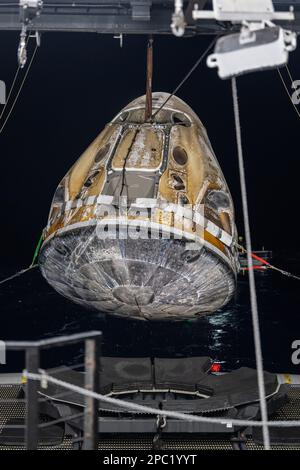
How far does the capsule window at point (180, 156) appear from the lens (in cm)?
1485

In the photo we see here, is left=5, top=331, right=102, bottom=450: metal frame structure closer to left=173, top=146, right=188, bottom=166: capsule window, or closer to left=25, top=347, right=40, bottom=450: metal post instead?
left=25, top=347, right=40, bottom=450: metal post

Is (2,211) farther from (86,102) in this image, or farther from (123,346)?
(123,346)

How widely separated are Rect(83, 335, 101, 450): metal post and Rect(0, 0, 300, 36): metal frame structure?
9559 millimetres

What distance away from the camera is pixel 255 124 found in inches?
1470

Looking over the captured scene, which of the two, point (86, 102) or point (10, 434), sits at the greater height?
point (86, 102)

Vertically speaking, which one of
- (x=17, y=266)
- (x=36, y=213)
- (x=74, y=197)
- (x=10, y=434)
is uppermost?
(x=36, y=213)

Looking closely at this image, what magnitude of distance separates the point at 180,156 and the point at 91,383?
27.8 ft

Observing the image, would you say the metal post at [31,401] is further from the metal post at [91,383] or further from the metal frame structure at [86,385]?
the metal post at [91,383]

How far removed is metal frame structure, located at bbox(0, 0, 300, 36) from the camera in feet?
49.3

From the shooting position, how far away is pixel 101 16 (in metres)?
15.5

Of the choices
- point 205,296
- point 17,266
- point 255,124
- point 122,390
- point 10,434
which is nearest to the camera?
point 10,434

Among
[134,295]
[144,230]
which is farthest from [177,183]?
[134,295]
